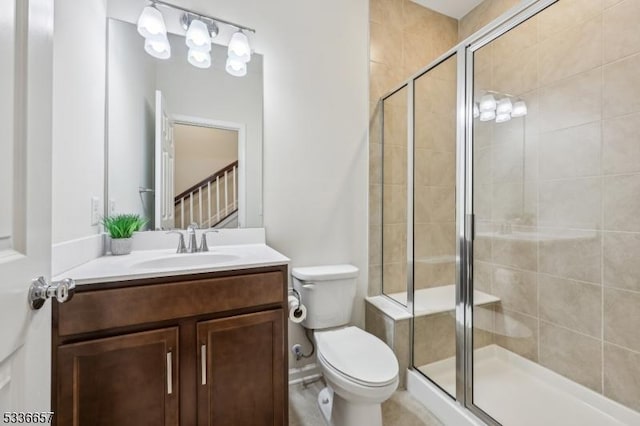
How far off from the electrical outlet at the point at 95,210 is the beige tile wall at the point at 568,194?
1.96 m

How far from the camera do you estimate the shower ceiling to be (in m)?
2.13

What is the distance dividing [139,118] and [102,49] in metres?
0.35

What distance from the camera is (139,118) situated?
153 cm

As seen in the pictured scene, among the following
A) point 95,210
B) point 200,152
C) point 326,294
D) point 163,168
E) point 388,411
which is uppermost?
point 200,152

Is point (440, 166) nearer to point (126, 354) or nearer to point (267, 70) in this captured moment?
point (267, 70)

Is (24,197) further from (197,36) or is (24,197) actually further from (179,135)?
(197,36)

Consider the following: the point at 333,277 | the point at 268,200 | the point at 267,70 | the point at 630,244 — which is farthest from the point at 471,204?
the point at 267,70

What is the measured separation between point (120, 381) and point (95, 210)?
80 cm

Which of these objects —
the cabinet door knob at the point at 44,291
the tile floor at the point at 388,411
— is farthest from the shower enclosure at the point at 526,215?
the cabinet door knob at the point at 44,291

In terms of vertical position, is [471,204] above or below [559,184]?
below

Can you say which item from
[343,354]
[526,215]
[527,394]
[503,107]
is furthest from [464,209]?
[527,394]

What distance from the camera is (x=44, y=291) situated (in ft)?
1.90

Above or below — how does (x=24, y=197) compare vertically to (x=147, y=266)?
above

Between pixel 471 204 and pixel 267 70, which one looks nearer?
pixel 471 204
